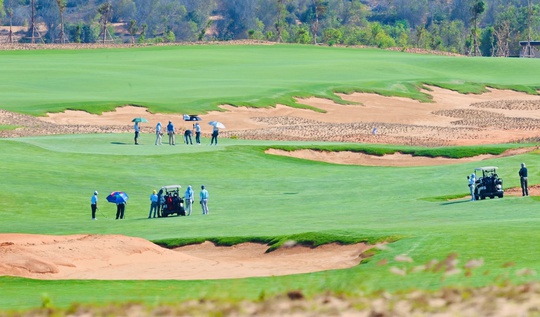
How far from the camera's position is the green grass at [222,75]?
97.4 meters

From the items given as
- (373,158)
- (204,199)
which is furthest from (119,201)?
(373,158)

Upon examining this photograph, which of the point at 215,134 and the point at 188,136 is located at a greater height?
the point at 215,134

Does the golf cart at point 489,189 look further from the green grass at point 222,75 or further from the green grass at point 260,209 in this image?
the green grass at point 222,75

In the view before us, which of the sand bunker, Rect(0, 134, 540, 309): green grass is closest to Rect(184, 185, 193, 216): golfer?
Rect(0, 134, 540, 309): green grass

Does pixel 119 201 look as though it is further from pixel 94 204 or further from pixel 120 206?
pixel 94 204

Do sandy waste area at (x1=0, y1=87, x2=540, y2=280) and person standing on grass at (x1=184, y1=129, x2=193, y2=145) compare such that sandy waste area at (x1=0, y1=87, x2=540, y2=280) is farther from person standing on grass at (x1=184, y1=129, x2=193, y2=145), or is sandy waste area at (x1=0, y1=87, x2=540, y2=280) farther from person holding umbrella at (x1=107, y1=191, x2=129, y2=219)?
person holding umbrella at (x1=107, y1=191, x2=129, y2=219)

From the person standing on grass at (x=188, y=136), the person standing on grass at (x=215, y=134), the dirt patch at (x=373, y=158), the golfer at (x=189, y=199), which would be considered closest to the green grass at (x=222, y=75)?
the person standing on grass at (x=188, y=136)

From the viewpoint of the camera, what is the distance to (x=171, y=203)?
4381 cm

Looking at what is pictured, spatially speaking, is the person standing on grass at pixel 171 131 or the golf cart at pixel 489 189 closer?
the golf cart at pixel 489 189

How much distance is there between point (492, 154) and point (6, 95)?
4947 centimetres

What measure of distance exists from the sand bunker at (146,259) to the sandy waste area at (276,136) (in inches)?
1.1

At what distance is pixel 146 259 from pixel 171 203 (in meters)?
12.3

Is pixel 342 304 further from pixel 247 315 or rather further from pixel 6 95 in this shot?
pixel 6 95

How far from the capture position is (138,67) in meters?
129
